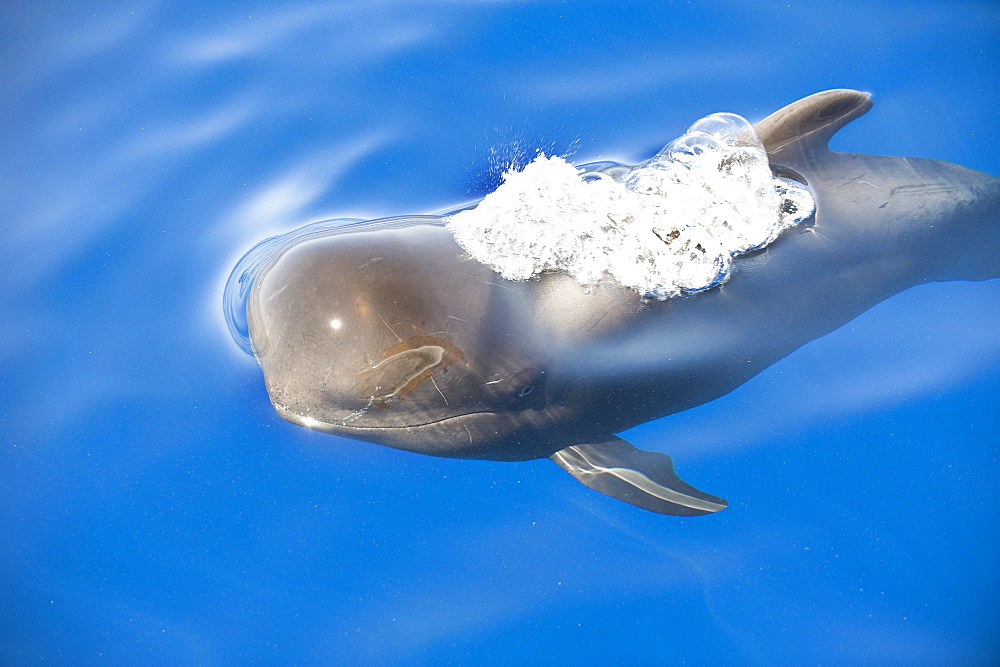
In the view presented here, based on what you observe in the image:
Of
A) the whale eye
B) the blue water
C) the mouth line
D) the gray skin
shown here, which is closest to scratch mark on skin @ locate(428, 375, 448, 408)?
the gray skin

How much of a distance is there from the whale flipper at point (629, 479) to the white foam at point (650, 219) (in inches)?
35.8

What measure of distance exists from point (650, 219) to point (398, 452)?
5.79 ft

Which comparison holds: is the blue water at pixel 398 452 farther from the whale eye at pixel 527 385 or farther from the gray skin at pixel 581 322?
the whale eye at pixel 527 385

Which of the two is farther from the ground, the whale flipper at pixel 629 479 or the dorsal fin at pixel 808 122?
the dorsal fin at pixel 808 122

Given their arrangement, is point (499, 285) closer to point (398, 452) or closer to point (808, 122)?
point (398, 452)

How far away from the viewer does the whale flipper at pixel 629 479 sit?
341cm

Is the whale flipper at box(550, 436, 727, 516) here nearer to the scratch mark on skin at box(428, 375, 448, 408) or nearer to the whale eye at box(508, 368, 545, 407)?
the whale eye at box(508, 368, 545, 407)

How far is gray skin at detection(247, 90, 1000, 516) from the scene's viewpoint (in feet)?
8.64

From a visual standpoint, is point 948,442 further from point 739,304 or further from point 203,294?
point 203,294

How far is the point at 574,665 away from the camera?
3357mm

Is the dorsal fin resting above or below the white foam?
above

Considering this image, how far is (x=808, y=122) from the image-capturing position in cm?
355

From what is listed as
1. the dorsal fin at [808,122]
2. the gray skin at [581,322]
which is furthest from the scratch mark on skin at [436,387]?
the dorsal fin at [808,122]

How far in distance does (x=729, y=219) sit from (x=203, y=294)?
2.97m
